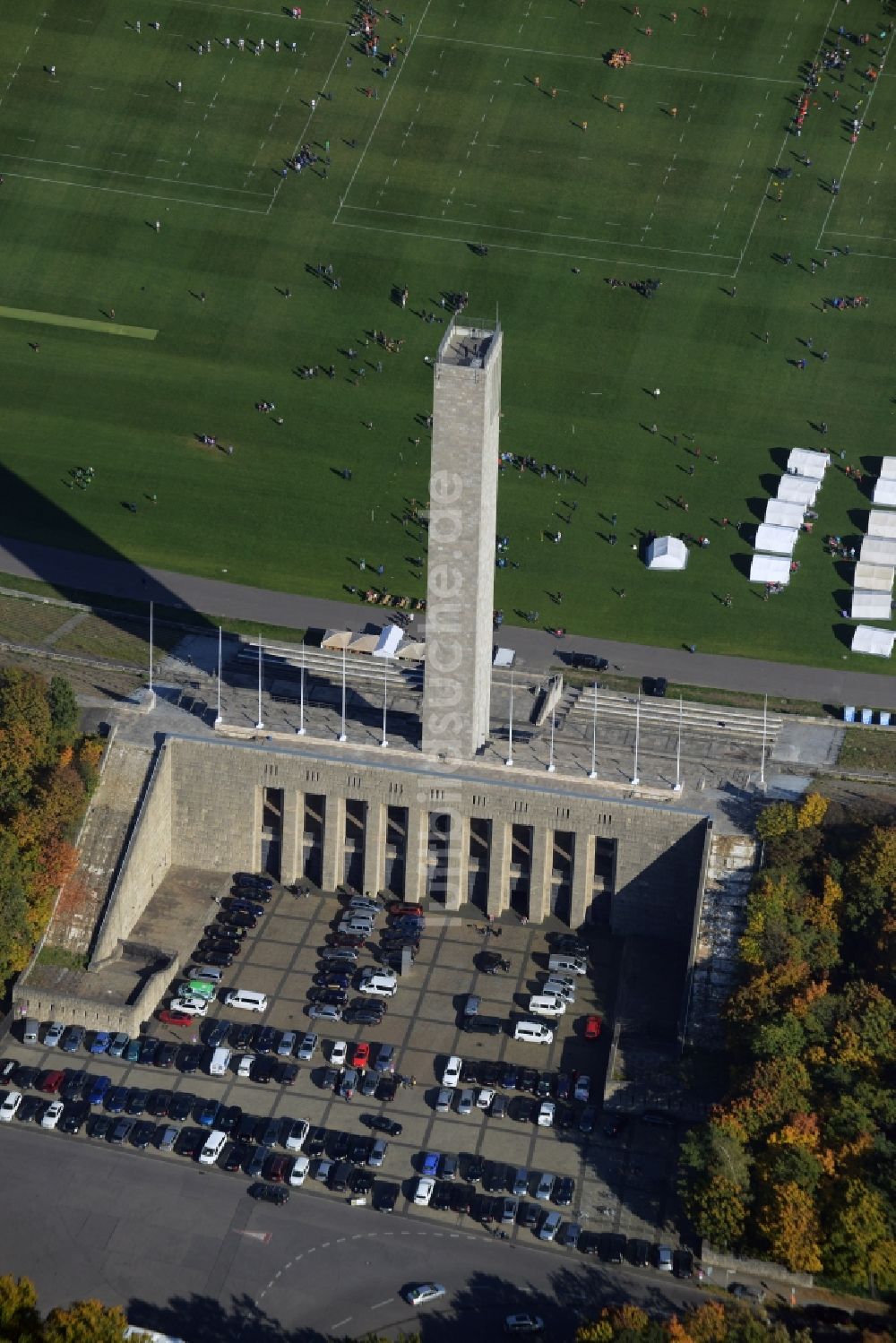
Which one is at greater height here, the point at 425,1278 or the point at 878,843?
the point at 878,843

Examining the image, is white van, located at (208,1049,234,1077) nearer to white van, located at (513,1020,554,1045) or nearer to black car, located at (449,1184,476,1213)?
black car, located at (449,1184,476,1213)

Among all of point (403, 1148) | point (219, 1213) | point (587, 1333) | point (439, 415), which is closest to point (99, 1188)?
point (219, 1213)

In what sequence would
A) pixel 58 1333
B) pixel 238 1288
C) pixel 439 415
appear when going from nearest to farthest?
pixel 58 1333 < pixel 238 1288 < pixel 439 415

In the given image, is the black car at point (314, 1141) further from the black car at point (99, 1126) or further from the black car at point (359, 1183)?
the black car at point (99, 1126)

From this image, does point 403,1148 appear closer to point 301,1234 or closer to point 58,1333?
point 301,1234

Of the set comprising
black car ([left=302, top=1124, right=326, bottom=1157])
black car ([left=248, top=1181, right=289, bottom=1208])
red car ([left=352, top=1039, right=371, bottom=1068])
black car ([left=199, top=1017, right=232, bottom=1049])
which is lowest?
black car ([left=248, top=1181, right=289, bottom=1208])

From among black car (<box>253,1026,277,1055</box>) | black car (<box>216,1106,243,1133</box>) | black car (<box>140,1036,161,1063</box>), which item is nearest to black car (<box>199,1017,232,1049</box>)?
black car (<box>253,1026,277,1055</box>)

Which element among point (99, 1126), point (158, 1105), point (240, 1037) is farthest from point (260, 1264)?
point (240, 1037)
